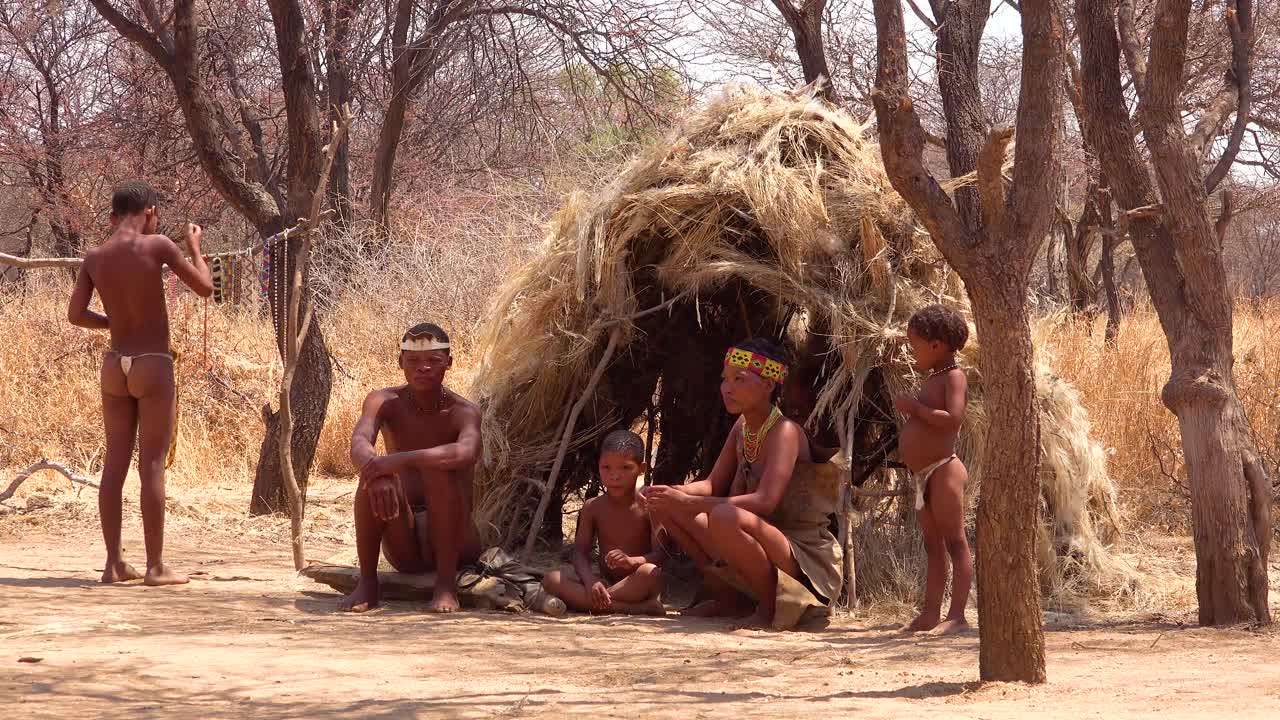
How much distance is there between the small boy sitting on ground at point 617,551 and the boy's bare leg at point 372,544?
22.7 inches

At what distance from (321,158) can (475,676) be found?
4.54 metres

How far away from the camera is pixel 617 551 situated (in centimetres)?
534

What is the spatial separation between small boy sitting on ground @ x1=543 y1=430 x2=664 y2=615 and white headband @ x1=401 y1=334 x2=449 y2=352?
29.9 inches

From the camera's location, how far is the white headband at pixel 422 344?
17.7 feet

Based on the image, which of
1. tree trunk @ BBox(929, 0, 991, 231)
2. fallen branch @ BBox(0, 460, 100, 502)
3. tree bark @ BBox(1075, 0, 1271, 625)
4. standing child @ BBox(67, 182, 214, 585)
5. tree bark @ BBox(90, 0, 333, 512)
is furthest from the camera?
tree trunk @ BBox(929, 0, 991, 231)

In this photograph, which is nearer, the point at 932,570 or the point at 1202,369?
the point at 1202,369

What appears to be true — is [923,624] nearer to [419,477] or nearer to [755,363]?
[755,363]

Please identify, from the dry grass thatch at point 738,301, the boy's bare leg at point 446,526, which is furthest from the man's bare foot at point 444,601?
the dry grass thatch at point 738,301

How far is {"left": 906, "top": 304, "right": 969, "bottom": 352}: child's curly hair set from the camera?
16.4 ft

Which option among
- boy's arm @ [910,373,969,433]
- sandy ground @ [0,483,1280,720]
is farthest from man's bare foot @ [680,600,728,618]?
boy's arm @ [910,373,969,433]

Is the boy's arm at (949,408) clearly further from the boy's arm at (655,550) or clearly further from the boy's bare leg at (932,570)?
Result: the boy's arm at (655,550)

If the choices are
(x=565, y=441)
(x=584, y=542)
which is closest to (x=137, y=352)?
(x=565, y=441)

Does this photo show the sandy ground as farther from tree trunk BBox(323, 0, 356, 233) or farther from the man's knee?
tree trunk BBox(323, 0, 356, 233)

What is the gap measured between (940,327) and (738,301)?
5.93 ft
